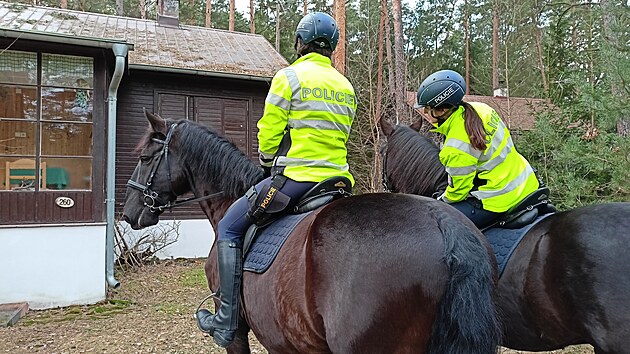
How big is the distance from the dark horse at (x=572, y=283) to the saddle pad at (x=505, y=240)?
0.13 ft

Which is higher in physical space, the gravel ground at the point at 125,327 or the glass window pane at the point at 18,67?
the glass window pane at the point at 18,67

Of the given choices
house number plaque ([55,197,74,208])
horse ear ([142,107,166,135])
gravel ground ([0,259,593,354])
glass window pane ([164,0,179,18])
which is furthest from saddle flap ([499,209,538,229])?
glass window pane ([164,0,179,18])

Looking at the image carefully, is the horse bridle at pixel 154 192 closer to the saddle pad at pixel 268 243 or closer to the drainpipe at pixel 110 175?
the saddle pad at pixel 268 243

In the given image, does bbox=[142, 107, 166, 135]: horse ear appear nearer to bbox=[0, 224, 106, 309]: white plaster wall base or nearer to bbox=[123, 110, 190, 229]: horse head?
bbox=[123, 110, 190, 229]: horse head

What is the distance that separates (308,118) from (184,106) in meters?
9.06

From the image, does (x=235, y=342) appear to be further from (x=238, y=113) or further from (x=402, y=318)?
(x=238, y=113)

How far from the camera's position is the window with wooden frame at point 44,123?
7000mm

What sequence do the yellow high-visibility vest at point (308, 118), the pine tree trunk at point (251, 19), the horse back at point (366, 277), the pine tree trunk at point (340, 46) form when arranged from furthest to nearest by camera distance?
the pine tree trunk at point (251, 19)
the pine tree trunk at point (340, 46)
the yellow high-visibility vest at point (308, 118)
the horse back at point (366, 277)

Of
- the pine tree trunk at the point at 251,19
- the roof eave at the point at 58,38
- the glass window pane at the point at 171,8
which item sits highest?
the pine tree trunk at the point at 251,19

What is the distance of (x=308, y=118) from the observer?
273 cm

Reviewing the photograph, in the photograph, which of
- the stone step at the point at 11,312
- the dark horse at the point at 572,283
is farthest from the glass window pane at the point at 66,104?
the dark horse at the point at 572,283

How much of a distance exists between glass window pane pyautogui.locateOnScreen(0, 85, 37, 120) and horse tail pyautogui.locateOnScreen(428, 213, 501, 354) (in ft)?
23.3

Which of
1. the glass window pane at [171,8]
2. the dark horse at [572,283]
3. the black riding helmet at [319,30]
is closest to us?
the dark horse at [572,283]

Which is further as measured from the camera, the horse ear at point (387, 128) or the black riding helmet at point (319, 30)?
the horse ear at point (387, 128)
